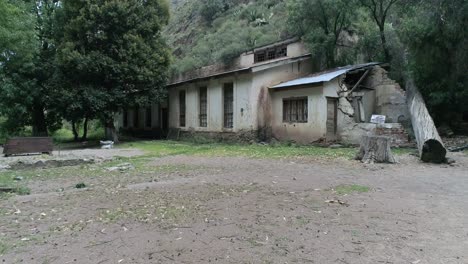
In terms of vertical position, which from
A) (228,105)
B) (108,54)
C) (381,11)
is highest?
(381,11)

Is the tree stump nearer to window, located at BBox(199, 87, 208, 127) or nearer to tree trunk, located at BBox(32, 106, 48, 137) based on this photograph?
window, located at BBox(199, 87, 208, 127)

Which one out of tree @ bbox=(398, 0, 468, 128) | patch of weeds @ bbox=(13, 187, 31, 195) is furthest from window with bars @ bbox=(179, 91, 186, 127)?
patch of weeds @ bbox=(13, 187, 31, 195)

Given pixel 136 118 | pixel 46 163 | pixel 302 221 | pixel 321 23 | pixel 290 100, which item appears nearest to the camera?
pixel 302 221

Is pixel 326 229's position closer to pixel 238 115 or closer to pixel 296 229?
pixel 296 229

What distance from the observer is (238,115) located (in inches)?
761

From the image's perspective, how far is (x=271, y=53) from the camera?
21.8m

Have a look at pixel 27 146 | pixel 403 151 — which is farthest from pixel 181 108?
pixel 403 151

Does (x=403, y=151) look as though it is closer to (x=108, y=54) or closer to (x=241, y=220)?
(x=241, y=220)

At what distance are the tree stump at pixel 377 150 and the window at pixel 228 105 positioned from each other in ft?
34.3

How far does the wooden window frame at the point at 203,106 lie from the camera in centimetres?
2217

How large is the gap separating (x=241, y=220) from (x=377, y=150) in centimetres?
717

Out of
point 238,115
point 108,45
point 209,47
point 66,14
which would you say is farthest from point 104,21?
point 209,47

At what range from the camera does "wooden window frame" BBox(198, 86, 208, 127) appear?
22172 mm

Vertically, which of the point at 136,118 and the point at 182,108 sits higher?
the point at 182,108
